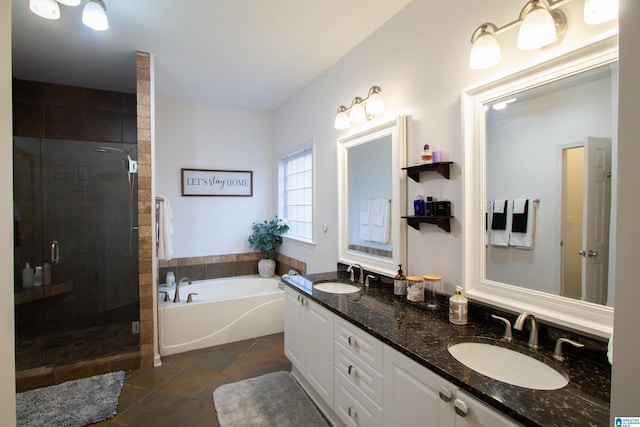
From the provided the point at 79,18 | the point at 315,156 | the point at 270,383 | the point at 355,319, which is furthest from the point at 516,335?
the point at 79,18

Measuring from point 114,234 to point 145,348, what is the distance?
1449mm

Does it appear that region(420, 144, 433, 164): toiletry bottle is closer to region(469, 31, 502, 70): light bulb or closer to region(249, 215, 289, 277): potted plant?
region(469, 31, 502, 70): light bulb

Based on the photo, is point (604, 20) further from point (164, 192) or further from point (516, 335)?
point (164, 192)

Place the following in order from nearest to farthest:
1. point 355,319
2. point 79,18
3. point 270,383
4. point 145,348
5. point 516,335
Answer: point 516,335 < point 355,319 < point 79,18 < point 270,383 < point 145,348

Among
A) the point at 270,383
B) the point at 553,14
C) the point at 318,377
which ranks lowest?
the point at 270,383

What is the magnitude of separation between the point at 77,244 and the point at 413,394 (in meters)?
3.72

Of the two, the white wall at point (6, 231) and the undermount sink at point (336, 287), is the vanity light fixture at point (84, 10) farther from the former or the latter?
the undermount sink at point (336, 287)

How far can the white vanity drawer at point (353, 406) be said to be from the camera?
153 cm

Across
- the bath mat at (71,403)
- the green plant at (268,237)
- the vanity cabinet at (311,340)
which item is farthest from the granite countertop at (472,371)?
the green plant at (268,237)

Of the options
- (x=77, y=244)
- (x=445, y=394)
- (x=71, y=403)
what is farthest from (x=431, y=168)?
→ (x=77, y=244)

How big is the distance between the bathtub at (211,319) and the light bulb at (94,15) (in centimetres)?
237

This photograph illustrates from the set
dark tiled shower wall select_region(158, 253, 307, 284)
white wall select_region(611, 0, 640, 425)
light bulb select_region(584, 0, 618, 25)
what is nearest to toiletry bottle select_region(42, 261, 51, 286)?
dark tiled shower wall select_region(158, 253, 307, 284)

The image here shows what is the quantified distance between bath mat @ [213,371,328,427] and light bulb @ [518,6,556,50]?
2.38 metres

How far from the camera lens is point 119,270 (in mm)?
3523
